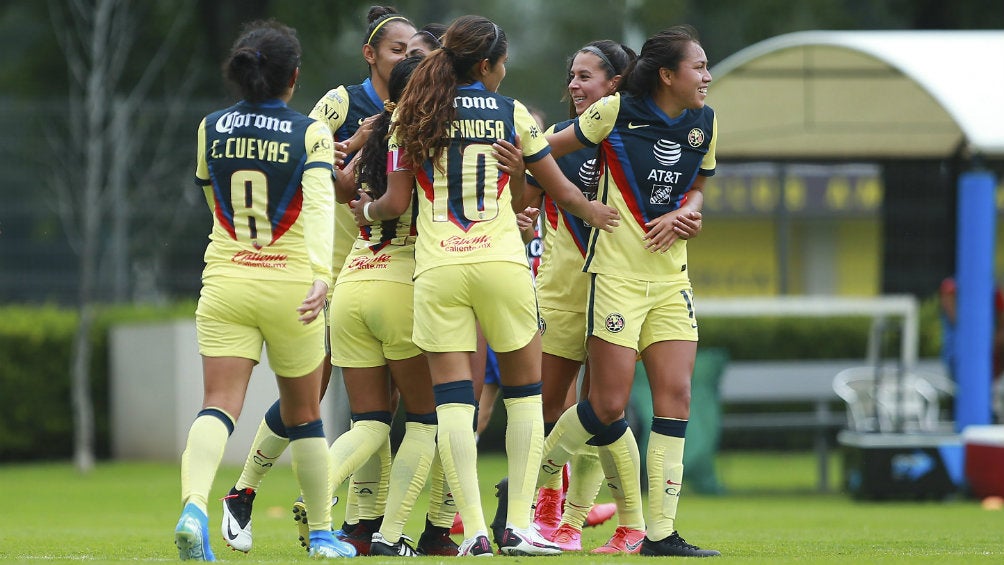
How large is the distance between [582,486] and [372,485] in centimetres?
107

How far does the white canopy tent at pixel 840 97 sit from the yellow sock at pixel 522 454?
7218mm

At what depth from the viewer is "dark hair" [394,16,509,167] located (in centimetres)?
→ 620

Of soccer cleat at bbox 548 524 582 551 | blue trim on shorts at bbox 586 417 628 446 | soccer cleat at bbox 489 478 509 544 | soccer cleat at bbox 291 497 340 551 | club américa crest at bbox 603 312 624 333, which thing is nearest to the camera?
soccer cleat at bbox 291 497 340 551

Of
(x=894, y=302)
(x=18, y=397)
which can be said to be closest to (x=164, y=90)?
(x=18, y=397)

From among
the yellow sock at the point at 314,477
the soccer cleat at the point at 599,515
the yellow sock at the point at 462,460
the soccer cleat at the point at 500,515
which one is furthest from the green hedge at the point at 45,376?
the yellow sock at the point at 462,460

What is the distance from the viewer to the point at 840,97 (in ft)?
46.8

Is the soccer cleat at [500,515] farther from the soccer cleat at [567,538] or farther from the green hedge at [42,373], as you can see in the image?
the green hedge at [42,373]

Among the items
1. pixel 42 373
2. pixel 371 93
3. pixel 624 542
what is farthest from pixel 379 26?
pixel 42 373

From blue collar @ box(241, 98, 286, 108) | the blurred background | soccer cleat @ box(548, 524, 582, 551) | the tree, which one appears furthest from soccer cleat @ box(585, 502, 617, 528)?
the tree

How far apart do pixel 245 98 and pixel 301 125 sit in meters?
0.26

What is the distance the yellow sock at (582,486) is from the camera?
729 cm

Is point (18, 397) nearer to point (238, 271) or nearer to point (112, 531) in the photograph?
point (112, 531)

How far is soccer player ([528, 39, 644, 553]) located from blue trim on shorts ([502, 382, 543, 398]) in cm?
92

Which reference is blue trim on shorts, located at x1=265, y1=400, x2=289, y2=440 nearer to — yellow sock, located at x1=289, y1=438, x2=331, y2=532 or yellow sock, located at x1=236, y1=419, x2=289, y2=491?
yellow sock, located at x1=236, y1=419, x2=289, y2=491
